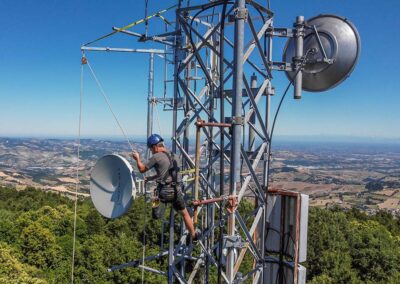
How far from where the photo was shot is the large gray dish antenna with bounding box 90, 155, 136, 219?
242 inches

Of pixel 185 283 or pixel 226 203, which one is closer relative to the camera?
pixel 226 203

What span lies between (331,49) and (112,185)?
4.20 m

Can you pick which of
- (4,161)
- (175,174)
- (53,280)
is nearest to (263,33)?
(175,174)

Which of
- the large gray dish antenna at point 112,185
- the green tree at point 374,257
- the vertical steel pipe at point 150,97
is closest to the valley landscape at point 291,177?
the green tree at point 374,257

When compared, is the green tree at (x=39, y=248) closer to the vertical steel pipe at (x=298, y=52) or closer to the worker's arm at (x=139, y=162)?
the worker's arm at (x=139, y=162)

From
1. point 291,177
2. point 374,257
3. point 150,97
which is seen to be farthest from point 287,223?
point 291,177

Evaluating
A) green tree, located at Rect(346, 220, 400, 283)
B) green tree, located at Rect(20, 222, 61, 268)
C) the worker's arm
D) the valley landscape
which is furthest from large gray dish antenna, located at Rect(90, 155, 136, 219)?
the valley landscape

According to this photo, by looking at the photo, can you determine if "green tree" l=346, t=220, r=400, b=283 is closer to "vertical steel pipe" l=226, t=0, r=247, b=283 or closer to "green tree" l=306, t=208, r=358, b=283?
"green tree" l=306, t=208, r=358, b=283

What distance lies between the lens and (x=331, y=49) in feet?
21.6

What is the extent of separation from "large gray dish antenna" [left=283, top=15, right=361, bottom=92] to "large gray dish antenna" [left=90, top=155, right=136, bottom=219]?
3.07 metres

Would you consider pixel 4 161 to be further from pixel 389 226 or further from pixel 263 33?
pixel 263 33

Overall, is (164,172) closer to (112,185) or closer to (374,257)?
(112,185)

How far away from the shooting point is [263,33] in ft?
20.8

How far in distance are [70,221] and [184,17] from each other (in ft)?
97.9
